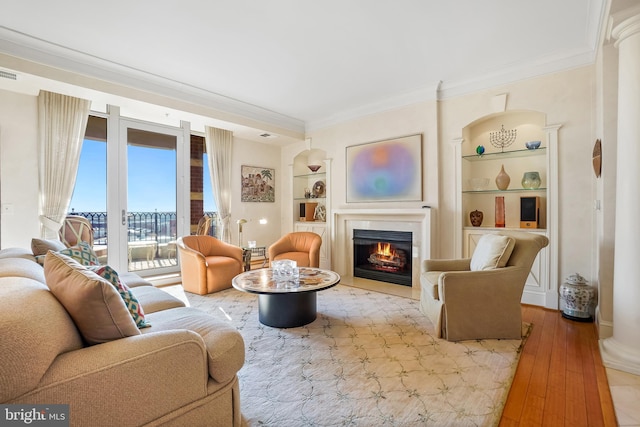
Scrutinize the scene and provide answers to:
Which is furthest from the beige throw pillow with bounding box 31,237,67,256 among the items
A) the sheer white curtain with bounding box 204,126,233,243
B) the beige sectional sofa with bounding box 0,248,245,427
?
the sheer white curtain with bounding box 204,126,233,243

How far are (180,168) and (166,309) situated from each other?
3375mm

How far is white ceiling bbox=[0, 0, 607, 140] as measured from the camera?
2510 mm

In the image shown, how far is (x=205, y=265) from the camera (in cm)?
405

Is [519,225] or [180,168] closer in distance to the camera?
[519,225]

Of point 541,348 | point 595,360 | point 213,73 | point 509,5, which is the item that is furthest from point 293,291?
point 509,5

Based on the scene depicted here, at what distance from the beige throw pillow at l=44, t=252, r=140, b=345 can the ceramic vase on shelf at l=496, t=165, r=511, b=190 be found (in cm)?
418

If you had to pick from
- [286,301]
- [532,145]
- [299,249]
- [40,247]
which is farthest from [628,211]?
[40,247]

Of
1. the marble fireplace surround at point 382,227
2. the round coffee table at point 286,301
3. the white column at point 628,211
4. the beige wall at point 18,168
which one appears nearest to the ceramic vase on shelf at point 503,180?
the marble fireplace surround at point 382,227

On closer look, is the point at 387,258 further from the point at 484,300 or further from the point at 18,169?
the point at 18,169

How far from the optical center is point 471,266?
3100 mm

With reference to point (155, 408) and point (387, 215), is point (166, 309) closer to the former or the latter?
point (155, 408)

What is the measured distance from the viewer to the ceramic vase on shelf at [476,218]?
4.03 metres

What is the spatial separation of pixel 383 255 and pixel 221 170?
10.5ft

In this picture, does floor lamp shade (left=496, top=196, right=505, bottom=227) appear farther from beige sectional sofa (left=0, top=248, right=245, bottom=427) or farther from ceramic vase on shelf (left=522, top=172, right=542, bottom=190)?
beige sectional sofa (left=0, top=248, right=245, bottom=427)
